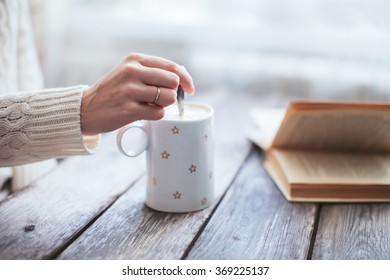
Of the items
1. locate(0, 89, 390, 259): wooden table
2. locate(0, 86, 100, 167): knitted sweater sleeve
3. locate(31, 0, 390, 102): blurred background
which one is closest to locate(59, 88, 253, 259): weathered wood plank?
locate(0, 89, 390, 259): wooden table

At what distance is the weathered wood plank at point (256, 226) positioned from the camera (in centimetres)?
69

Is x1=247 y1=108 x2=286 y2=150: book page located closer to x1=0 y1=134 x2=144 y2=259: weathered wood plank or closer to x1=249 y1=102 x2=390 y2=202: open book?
x1=249 y1=102 x2=390 y2=202: open book

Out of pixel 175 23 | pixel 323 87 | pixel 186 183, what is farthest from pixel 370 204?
pixel 175 23

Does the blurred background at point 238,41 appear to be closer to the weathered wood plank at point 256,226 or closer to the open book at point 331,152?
the open book at point 331,152

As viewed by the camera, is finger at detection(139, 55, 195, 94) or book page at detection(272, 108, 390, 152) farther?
book page at detection(272, 108, 390, 152)

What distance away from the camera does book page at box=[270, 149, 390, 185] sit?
2.75 feet

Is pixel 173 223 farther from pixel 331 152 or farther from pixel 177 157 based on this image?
pixel 331 152

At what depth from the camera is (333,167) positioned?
0.89 meters

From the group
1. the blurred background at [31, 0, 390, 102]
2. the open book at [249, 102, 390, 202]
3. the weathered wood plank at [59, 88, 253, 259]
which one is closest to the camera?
the weathered wood plank at [59, 88, 253, 259]

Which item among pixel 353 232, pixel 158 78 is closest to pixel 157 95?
pixel 158 78

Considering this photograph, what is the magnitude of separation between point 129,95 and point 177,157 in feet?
Result: 0.35

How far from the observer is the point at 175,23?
1.63 metres

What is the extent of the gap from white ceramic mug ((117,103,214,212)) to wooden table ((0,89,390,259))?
0.07 feet
